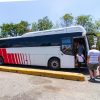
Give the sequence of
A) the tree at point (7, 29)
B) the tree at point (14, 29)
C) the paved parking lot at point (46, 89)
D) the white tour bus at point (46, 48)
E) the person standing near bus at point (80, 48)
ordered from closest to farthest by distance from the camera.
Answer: the paved parking lot at point (46, 89)
the person standing near bus at point (80, 48)
the white tour bus at point (46, 48)
the tree at point (14, 29)
the tree at point (7, 29)

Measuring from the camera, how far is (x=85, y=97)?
323 inches

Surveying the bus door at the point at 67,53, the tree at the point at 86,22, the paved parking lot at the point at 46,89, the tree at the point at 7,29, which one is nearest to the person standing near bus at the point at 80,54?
the bus door at the point at 67,53

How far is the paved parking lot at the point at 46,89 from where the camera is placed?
Answer: 8.23 metres

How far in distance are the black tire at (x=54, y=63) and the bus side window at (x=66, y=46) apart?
885 mm

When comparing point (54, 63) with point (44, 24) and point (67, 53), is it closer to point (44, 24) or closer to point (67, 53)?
point (67, 53)

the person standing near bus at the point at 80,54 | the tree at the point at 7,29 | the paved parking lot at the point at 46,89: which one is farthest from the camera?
the tree at the point at 7,29

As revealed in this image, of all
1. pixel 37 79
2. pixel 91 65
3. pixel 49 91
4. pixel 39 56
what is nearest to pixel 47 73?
pixel 37 79

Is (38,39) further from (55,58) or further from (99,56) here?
(99,56)

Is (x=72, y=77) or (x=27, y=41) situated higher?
(x=27, y=41)

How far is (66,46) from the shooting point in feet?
47.6

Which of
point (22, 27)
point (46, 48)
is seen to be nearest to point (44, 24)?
point (22, 27)

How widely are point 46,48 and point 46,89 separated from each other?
6.56 metres

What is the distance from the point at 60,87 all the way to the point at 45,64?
6.18 metres

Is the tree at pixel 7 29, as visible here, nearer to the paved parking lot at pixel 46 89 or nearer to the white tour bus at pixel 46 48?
the white tour bus at pixel 46 48
